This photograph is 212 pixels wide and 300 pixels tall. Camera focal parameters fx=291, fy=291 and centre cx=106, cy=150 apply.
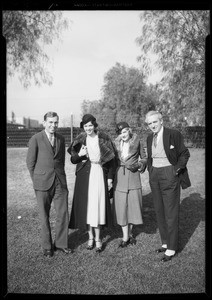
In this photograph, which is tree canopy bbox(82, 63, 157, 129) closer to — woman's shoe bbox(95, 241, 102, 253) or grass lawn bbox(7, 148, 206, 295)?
grass lawn bbox(7, 148, 206, 295)

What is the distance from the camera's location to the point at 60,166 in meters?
4.44

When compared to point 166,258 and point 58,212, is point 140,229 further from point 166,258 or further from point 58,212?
point 58,212

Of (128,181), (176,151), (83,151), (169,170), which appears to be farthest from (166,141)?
(83,151)

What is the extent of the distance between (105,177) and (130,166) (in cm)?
45

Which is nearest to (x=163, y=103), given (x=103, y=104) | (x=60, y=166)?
(x=60, y=166)

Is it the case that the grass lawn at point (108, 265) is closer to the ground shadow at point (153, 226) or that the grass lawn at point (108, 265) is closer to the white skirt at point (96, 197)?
the ground shadow at point (153, 226)

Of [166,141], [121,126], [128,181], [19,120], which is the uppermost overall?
[19,120]

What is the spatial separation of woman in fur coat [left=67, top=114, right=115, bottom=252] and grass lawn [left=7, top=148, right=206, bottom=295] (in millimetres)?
455

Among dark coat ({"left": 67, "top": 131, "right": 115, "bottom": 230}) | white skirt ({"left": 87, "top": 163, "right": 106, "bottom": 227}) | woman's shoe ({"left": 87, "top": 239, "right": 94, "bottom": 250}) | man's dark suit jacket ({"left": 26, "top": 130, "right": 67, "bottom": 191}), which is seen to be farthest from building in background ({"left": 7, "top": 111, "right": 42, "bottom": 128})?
woman's shoe ({"left": 87, "top": 239, "right": 94, "bottom": 250})

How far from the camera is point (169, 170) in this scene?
4289 millimetres

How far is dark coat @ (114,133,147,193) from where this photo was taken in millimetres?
4742

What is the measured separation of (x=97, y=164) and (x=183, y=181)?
1344mm

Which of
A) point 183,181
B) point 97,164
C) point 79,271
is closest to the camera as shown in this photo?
point 79,271
